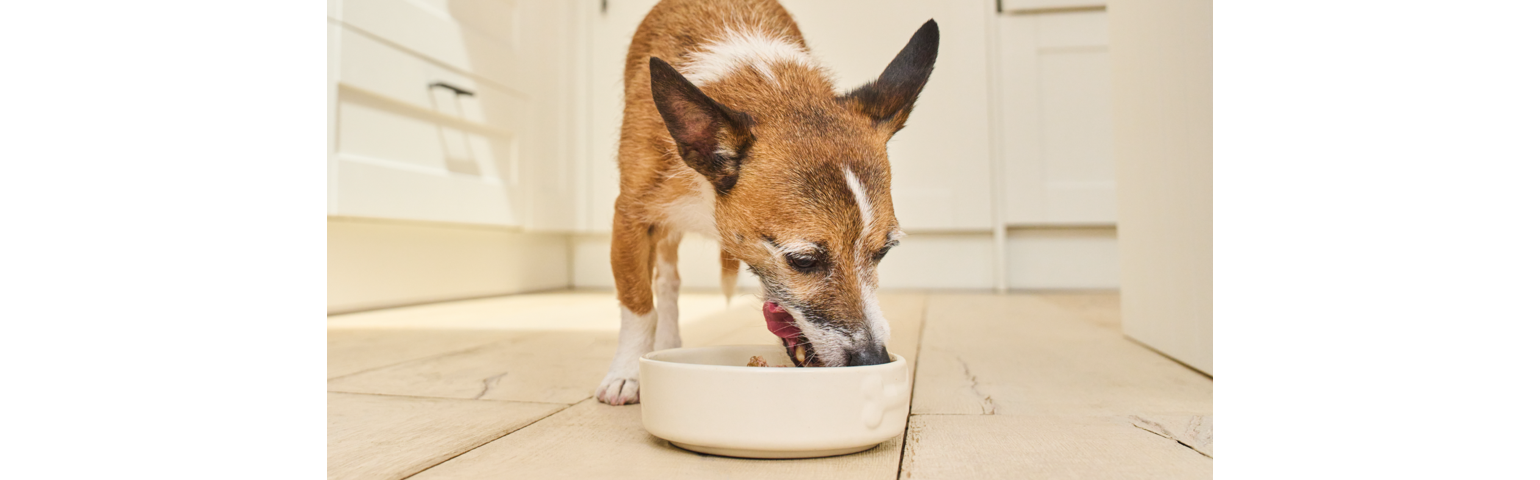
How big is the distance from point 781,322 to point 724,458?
0.77 ft

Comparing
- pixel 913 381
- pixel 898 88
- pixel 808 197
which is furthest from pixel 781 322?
pixel 913 381

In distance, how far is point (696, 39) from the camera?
1.61 metres

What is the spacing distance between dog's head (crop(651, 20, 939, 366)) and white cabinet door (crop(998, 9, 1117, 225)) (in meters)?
3.11

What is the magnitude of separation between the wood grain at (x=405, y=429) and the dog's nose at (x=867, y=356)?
47 centimetres

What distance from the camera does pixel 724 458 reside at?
0.96 metres

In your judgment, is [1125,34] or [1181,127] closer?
[1181,127]

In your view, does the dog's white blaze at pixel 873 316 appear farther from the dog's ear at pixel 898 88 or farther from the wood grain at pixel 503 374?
the wood grain at pixel 503 374

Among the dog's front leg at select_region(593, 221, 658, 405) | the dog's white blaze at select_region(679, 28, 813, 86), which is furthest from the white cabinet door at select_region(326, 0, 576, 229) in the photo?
the dog's white blaze at select_region(679, 28, 813, 86)

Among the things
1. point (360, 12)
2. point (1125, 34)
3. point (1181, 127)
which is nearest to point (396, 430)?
point (1181, 127)

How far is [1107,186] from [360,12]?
3327 mm

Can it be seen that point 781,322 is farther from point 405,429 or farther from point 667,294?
point 667,294

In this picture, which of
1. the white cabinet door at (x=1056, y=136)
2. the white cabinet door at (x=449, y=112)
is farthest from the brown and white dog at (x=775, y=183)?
the white cabinet door at (x=1056, y=136)

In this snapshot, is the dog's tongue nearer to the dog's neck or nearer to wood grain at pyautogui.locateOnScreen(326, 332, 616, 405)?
the dog's neck
